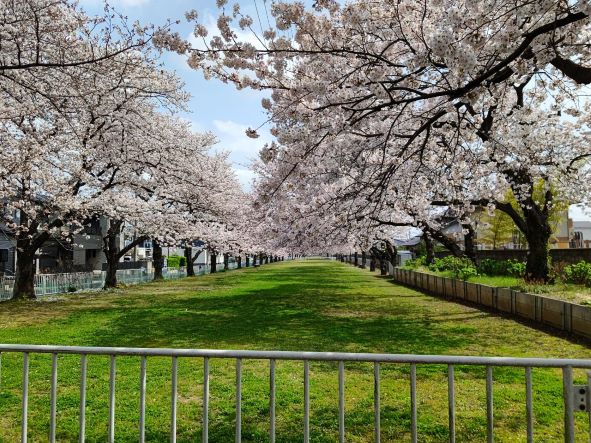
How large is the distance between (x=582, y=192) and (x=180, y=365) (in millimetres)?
17143

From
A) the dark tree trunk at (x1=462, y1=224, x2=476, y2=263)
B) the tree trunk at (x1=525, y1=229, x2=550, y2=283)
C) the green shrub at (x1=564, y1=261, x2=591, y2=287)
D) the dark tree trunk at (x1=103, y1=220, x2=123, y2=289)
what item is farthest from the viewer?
the dark tree trunk at (x1=103, y1=220, x2=123, y2=289)

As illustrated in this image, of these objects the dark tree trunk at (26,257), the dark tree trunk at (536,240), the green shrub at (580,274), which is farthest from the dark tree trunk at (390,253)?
the dark tree trunk at (26,257)

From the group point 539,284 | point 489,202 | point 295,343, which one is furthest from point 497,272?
point 295,343

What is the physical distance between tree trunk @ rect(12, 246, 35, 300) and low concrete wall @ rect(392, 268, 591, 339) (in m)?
17.3

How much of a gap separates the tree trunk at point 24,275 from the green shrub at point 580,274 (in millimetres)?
19929

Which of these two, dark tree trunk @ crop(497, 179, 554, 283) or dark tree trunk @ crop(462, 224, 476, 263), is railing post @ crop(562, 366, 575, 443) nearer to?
dark tree trunk @ crop(497, 179, 554, 283)

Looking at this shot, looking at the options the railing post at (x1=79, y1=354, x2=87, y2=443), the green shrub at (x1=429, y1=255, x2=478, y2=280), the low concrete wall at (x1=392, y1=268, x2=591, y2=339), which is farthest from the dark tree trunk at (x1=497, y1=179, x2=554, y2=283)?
the railing post at (x1=79, y1=354, x2=87, y2=443)

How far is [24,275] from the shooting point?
20.5 metres

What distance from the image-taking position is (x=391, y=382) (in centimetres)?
684

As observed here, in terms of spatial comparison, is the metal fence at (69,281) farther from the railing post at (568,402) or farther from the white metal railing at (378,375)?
the railing post at (568,402)

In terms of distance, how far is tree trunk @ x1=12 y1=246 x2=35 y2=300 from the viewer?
20.1 meters

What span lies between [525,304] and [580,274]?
2.57m

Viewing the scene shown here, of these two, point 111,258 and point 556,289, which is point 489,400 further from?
point 111,258

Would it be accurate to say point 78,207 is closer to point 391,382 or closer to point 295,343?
point 295,343
